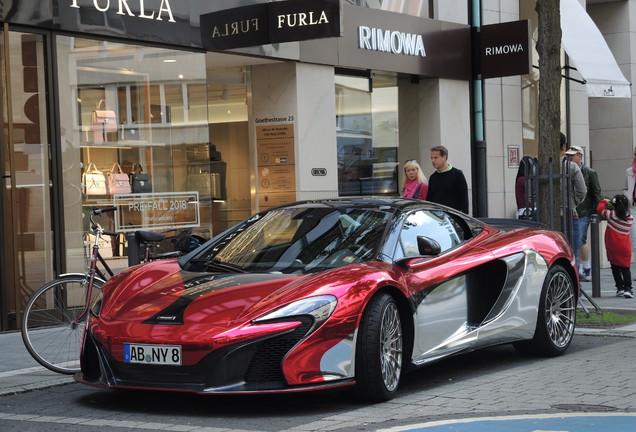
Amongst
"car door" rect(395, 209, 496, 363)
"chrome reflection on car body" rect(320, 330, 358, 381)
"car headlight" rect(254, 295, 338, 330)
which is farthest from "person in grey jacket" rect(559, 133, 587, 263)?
"car headlight" rect(254, 295, 338, 330)

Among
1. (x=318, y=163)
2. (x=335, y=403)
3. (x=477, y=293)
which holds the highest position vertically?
(x=318, y=163)

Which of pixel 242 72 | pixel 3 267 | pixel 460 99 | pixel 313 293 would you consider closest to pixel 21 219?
pixel 3 267

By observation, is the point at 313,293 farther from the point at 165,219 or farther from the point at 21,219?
the point at 165,219

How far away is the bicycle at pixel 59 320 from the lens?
8430mm

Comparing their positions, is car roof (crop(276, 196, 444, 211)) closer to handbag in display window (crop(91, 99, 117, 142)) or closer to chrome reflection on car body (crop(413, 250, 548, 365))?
chrome reflection on car body (crop(413, 250, 548, 365))

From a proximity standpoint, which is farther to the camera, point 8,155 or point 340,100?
point 340,100

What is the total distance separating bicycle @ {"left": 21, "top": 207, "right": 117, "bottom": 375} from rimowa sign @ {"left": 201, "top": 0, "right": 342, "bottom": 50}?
19.5ft

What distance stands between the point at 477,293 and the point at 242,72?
896cm

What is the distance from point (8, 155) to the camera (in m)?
11.6

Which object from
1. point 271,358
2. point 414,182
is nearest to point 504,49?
point 414,182

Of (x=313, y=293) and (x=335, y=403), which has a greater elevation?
(x=313, y=293)

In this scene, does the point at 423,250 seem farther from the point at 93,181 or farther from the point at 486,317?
the point at 93,181

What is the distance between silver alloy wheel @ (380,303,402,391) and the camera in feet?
21.8

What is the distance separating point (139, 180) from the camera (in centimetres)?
1350
